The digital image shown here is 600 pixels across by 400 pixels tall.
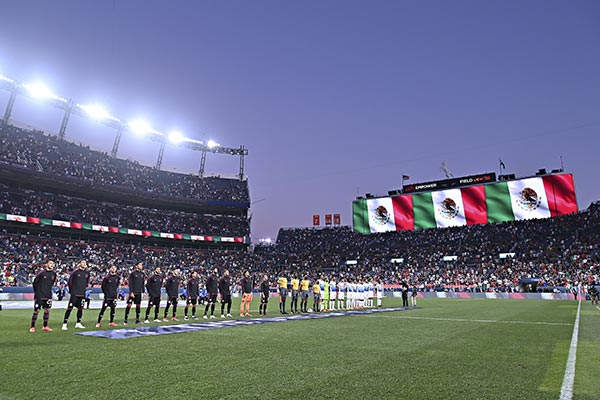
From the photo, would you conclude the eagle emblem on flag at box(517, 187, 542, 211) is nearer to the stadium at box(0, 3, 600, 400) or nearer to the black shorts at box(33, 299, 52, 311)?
the stadium at box(0, 3, 600, 400)

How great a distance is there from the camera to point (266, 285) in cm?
2077

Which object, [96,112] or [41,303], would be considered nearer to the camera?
[41,303]

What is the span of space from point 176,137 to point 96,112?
13.0m

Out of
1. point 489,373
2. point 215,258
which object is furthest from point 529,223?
point 489,373

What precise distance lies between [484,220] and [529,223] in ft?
42.7

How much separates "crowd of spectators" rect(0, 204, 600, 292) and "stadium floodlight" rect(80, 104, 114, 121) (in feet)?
59.2

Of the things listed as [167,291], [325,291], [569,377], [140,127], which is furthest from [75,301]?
[140,127]

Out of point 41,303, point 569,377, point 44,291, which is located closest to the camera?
point 569,377

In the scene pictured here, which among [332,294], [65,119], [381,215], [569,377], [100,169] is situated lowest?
[569,377]

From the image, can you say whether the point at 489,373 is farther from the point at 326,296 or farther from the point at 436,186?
the point at 436,186

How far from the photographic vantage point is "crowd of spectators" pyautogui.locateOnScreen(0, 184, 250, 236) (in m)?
50.5

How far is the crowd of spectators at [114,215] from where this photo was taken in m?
50.5

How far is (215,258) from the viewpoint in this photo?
2635 inches

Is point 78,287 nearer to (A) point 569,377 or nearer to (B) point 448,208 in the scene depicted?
(A) point 569,377
